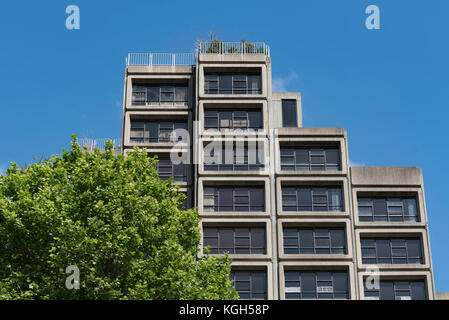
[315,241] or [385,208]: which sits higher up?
[385,208]

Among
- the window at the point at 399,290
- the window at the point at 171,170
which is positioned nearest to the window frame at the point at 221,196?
the window at the point at 171,170

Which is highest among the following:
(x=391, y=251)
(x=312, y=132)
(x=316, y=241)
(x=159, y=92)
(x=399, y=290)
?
(x=159, y=92)

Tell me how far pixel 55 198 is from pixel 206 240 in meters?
19.0

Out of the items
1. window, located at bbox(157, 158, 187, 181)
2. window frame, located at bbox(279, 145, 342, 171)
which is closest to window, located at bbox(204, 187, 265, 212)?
window, located at bbox(157, 158, 187, 181)

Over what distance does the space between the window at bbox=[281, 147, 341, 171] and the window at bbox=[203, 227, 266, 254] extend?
659 centimetres

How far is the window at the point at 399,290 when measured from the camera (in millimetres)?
46500

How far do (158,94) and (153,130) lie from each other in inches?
137

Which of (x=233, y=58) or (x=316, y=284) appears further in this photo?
(x=233, y=58)

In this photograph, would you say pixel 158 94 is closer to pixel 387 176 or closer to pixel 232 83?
pixel 232 83

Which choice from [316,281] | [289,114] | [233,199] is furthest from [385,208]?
[233,199]

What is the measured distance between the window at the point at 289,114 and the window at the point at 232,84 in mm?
3336

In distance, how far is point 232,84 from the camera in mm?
51719
